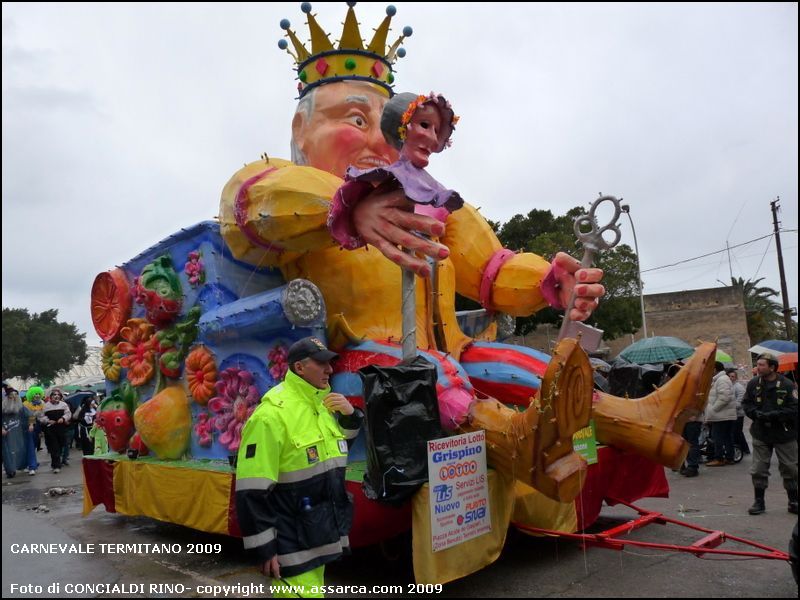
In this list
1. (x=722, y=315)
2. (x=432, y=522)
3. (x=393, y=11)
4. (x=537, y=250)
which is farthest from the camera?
(x=722, y=315)

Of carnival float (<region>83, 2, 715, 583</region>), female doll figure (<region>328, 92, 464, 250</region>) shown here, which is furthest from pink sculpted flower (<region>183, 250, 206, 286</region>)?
female doll figure (<region>328, 92, 464, 250</region>)

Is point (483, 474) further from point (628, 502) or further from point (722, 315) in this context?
point (722, 315)

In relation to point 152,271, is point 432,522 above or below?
below

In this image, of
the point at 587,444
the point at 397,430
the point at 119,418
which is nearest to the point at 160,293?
the point at 119,418

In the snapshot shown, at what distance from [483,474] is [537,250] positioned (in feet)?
43.7

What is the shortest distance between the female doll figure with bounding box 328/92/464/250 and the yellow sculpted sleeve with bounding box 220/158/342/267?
33 cm

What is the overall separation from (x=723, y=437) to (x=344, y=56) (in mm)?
6725

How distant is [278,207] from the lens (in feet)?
13.8

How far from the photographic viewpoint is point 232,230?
4582mm

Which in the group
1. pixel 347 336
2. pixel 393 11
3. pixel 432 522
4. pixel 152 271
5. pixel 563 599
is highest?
pixel 393 11

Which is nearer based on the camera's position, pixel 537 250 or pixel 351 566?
pixel 351 566

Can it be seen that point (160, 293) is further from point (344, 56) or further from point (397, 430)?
point (397, 430)

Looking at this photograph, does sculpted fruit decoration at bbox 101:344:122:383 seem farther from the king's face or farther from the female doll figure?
the female doll figure

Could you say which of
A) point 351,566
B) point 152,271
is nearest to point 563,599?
point 351,566
